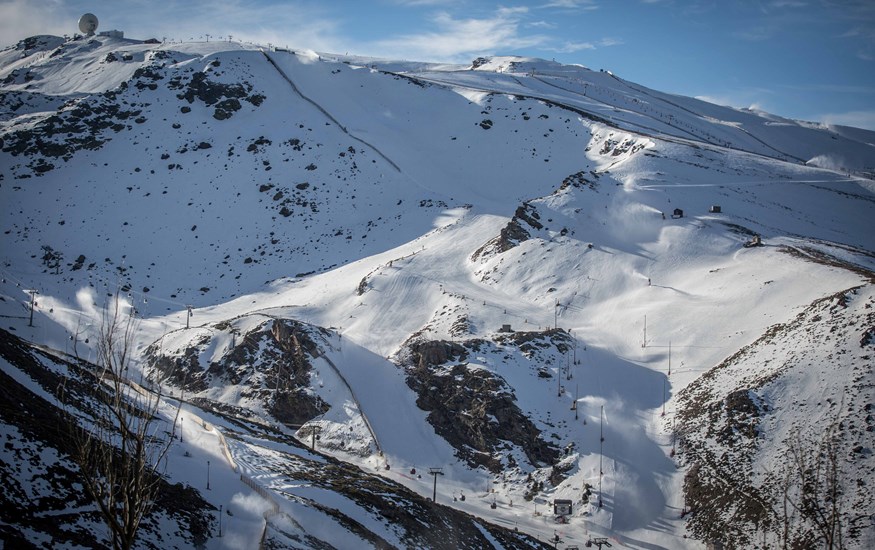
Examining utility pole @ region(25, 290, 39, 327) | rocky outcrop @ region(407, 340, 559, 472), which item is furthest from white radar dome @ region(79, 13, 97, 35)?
rocky outcrop @ region(407, 340, 559, 472)

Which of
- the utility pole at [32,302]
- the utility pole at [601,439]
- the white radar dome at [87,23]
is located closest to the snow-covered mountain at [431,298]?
the utility pole at [601,439]

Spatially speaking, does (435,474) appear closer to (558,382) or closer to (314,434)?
(314,434)

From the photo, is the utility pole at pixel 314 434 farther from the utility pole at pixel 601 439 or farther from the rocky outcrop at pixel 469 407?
the utility pole at pixel 601 439

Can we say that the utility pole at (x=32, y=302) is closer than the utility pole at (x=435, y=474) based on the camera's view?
No

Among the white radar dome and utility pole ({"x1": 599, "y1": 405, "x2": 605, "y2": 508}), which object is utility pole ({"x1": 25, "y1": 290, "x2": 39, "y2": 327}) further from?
the white radar dome

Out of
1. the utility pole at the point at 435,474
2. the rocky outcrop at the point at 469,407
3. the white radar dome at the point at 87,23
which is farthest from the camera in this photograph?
the white radar dome at the point at 87,23

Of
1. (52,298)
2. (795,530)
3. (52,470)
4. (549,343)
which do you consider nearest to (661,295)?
(549,343)
